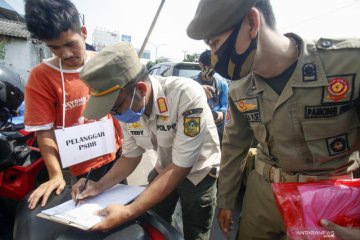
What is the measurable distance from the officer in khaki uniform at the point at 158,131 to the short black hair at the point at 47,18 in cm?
45

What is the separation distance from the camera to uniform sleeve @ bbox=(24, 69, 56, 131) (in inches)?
61.0

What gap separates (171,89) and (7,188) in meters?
1.20

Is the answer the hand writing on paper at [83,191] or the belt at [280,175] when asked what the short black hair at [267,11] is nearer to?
the belt at [280,175]

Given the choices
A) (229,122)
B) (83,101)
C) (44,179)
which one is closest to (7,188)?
(44,179)

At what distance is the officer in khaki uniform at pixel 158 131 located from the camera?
1.14 meters

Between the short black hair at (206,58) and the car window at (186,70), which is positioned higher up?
the short black hair at (206,58)

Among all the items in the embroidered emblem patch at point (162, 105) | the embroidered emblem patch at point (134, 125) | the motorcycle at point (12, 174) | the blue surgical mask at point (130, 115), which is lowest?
the motorcycle at point (12, 174)

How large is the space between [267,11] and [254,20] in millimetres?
114

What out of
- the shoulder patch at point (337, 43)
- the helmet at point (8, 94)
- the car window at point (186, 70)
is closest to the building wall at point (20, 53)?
the car window at point (186, 70)

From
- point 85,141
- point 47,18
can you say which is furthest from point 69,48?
point 85,141

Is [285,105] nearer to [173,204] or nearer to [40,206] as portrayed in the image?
[173,204]

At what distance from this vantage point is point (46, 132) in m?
1.60

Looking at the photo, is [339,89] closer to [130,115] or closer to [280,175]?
[280,175]

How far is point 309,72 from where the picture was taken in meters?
1.03
